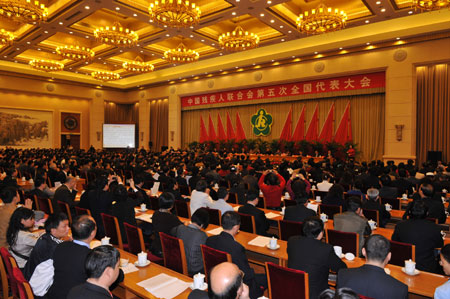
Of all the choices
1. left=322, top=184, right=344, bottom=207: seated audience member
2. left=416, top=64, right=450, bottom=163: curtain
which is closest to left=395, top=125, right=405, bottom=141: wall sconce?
left=416, top=64, right=450, bottom=163: curtain

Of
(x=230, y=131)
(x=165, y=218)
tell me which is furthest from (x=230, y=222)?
(x=230, y=131)

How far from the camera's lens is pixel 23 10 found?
8703mm

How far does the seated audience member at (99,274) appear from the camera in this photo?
1.80 m

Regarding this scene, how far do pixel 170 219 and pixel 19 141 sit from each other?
784 inches

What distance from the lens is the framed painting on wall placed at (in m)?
18.8

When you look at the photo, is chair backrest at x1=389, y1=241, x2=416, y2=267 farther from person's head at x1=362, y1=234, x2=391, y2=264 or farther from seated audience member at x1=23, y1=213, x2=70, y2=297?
seated audience member at x1=23, y1=213, x2=70, y2=297

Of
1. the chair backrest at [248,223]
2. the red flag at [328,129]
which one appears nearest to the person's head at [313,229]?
the chair backrest at [248,223]

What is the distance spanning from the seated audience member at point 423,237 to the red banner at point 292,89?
10922 millimetres

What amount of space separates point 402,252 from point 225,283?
242cm

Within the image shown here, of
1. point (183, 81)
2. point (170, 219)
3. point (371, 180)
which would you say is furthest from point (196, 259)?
point (183, 81)

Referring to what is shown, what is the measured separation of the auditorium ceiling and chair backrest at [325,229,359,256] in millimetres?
8118

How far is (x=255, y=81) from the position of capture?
1616cm

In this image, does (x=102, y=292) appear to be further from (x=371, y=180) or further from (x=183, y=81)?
(x=183, y=81)

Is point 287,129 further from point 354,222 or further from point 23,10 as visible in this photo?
point 354,222
